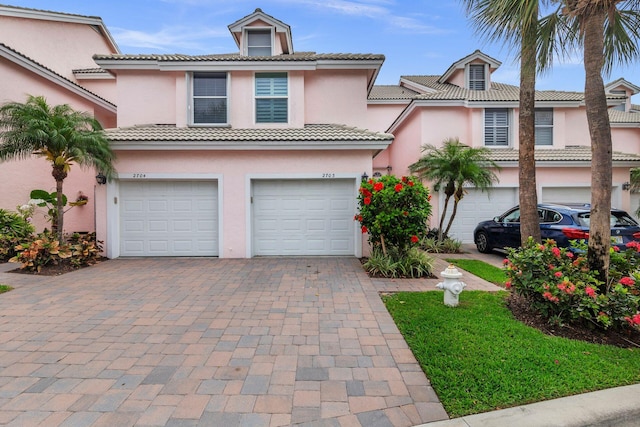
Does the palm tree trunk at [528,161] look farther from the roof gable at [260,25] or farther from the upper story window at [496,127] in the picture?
the roof gable at [260,25]

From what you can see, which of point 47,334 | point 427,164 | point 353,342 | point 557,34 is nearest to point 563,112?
point 427,164

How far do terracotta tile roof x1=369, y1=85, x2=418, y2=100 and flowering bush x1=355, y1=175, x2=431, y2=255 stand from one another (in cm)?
1173

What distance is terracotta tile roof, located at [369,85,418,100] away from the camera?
57.8 feet

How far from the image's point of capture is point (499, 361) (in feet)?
11.0

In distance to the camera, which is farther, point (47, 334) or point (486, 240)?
point (486, 240)

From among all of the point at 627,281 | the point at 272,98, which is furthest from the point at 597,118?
the point at 272,98

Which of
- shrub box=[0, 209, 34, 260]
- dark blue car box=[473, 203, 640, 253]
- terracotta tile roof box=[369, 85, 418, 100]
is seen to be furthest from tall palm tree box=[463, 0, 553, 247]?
terracotta tile roof box=[369, 85, 418, 100]

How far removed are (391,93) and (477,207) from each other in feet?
30.9

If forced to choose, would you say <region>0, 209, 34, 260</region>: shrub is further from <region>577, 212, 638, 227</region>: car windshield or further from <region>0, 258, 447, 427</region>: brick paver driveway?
<region>577, 212, 638, 227</region>: car windshield

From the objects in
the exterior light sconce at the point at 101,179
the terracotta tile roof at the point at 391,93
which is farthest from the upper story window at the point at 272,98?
the terracotta tile roof at the point at 391,93

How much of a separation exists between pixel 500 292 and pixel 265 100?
913 centimetres

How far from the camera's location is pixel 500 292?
5.87 meters

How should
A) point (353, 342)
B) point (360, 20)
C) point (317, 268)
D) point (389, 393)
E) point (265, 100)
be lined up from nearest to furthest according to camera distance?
point (389, 393)
point (353, 342)
point (317, 268)
point (360, 20)
point (265, 100)

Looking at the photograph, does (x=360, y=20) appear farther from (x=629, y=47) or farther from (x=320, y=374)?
(x=320, y=374)
